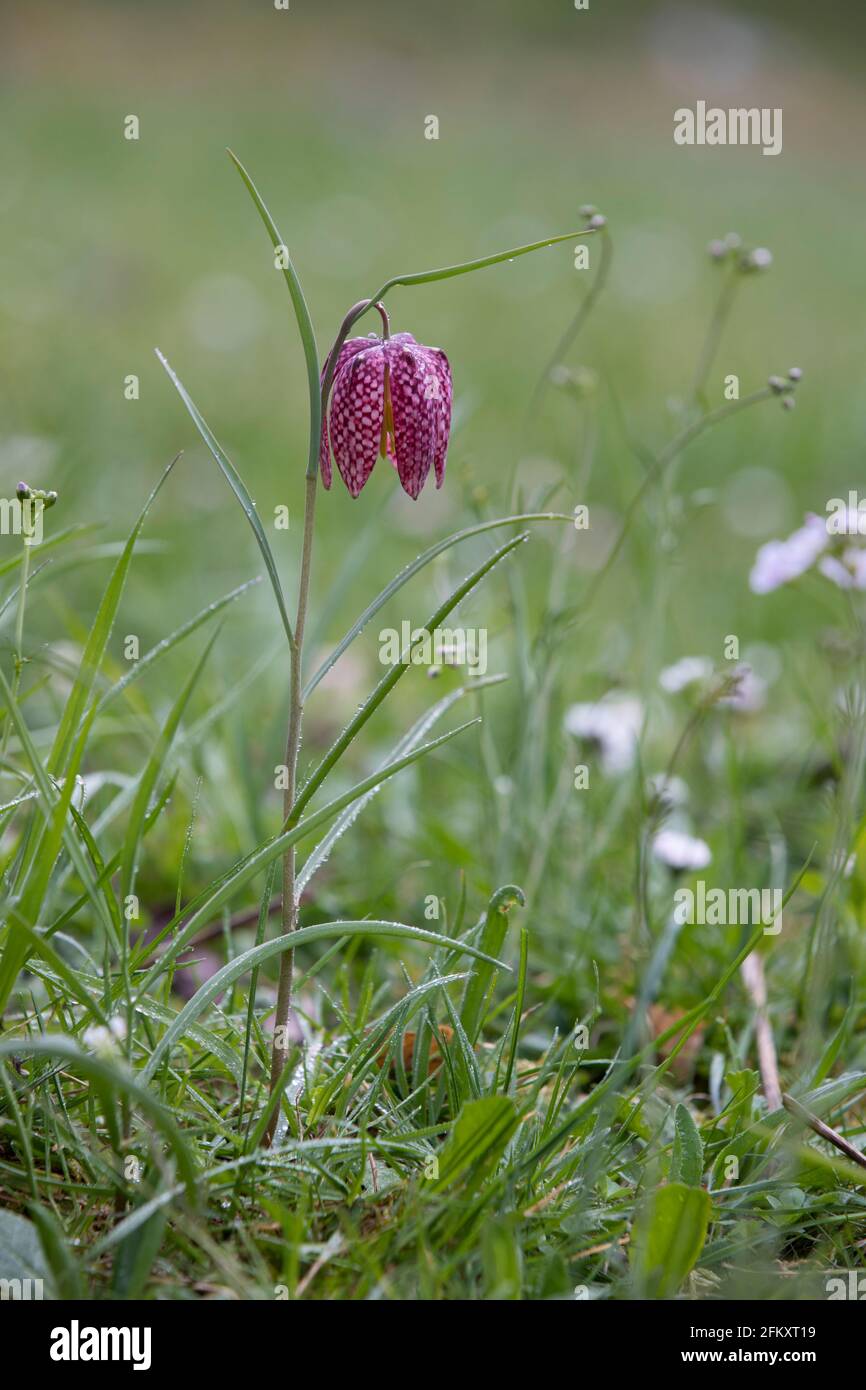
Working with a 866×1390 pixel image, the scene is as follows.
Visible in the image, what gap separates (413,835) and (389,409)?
2.93 ft

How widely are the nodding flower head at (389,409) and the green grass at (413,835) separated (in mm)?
79

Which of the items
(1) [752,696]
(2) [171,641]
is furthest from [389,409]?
(1) [752,696]

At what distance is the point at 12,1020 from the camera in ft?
3.61

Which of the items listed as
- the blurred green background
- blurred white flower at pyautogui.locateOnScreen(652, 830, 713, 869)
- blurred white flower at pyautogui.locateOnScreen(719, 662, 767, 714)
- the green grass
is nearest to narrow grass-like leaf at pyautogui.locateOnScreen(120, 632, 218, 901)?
the green grass

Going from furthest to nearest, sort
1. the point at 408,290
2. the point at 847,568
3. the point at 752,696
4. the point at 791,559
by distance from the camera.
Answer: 1. the point at 408,290
2. the point at 752,696
3. the point at 791,559
4. the point at 847,568

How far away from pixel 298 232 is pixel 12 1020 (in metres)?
3.68

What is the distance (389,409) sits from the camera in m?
0.94

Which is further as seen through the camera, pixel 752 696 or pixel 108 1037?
pixel 752 696

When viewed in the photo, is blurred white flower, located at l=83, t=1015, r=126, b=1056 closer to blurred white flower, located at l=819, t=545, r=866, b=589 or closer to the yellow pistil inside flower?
the yellow pistil inside flower

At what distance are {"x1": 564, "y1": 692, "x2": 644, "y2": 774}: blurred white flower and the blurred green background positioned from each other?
68mm

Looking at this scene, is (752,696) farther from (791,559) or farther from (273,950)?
(273,950)

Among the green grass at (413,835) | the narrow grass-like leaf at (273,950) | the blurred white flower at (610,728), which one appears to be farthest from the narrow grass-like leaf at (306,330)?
the blurred white flower at (610,728)
